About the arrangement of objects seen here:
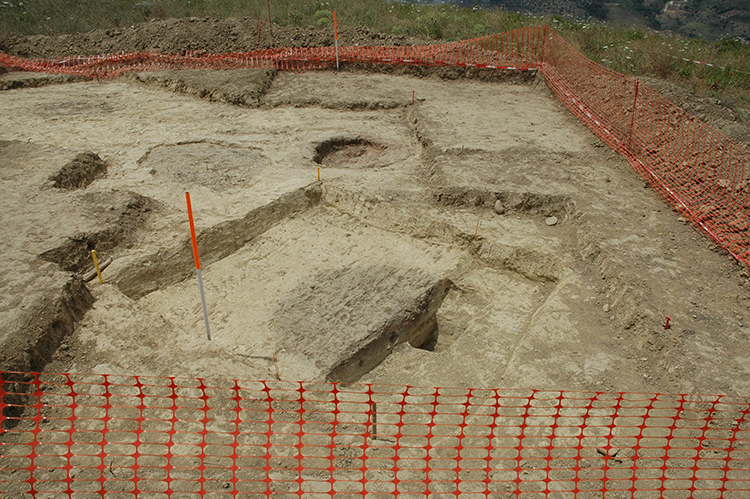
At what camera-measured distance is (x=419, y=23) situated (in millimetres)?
14547

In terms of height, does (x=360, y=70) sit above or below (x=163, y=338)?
above

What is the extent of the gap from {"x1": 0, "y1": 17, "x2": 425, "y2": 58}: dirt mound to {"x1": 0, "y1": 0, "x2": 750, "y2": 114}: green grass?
3.65 feet

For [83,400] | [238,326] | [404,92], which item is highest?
[404,92]

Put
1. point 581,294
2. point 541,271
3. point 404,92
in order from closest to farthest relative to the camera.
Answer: point 581,294 → point 541,271 → point 404,92

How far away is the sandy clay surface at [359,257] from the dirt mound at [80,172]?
1.2 inches

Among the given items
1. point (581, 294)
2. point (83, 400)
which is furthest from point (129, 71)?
point (581, 294)

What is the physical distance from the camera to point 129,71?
11.9 metres

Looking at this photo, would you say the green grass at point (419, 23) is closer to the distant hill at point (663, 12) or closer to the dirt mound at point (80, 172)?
the dirt mound at point (80, 172)

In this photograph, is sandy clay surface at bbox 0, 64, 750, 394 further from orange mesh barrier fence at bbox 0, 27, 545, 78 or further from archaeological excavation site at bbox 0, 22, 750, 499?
orange mesh barrier fence at bbox 0, 27, 545, 78

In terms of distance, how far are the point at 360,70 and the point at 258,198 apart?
263 inches

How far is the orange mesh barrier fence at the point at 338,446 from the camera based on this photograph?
334cm

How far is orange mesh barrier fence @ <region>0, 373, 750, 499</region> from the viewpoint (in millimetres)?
3338

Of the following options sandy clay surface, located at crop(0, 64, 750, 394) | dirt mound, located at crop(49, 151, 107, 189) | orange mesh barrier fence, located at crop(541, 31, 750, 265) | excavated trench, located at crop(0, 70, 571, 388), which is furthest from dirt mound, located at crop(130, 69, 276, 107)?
orange mesh barrier fence, located at crop(541, 31, 750, 265)

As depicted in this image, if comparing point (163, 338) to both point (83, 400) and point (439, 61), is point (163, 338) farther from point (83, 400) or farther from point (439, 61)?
point (439, 61)
